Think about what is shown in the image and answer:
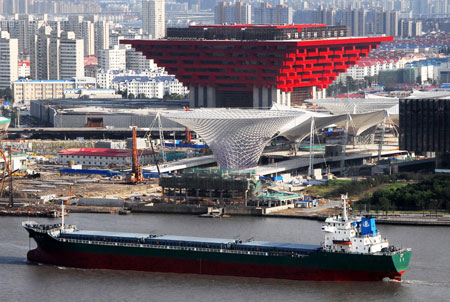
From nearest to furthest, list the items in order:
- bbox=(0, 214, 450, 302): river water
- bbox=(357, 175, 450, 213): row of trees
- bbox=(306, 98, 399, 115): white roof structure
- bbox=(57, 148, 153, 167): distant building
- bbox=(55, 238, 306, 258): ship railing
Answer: bbox=(0, 214, 450, 302): river water < bbox=(55, 238, 306, 258): ship railing < bbox=(357, 175, 450, 213): row of trees < bbox=(57, 148, 153, 167): distant building < bbox=(306, 98, 399, 115): white roof structure

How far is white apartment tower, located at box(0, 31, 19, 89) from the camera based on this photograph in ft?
440

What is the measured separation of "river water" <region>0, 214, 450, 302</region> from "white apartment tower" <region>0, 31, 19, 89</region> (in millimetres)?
86695

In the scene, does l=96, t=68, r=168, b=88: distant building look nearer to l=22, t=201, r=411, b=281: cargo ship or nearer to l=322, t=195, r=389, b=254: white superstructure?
l=22, t=201, r=411, b=281: cargo ship

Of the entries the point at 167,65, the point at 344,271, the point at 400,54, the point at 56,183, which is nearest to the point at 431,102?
the point at 56,183

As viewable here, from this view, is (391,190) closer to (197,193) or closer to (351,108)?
(197,193)

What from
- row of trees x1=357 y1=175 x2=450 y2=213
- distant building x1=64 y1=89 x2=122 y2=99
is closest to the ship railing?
row of trees x1=357 y1=175 x2=450 y2=213

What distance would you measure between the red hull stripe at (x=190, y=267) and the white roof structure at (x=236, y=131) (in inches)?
832

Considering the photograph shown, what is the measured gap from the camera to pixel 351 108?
75750mm

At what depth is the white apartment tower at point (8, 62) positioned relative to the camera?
134250 millimetres

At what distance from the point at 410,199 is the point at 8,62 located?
285 feet

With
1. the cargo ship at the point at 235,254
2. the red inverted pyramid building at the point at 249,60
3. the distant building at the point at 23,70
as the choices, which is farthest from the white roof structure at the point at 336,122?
the distant building at the point at 23,70

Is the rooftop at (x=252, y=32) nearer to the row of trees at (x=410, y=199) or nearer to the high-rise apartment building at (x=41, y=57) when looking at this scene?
the row of trees at (x=410, y=199)

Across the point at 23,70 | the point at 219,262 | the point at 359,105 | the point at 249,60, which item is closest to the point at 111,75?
the point at 23,70

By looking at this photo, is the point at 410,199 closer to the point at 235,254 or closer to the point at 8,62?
the point at 235,254
